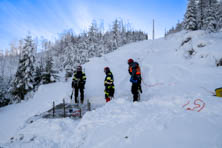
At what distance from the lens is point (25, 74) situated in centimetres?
1944

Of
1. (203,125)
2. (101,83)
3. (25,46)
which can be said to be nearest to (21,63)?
(25,46)

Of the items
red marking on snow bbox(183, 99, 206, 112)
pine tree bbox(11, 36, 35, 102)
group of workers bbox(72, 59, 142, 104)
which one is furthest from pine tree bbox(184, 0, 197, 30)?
pine tree bbox(11, 36, 35, 102)

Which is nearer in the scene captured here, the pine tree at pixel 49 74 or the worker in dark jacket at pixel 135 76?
the worker in dark jacket at pixel 135 76

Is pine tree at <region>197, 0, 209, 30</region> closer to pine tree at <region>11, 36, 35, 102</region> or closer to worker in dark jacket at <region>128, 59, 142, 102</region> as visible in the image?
worker in dark jacket at <region>128, 59, 142, 102</region>

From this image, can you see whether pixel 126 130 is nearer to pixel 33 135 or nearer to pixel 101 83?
pixel 33 135

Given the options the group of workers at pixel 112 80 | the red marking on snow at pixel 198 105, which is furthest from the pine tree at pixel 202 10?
the red marking on snow at pixel 198 105

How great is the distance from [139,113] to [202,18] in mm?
41266

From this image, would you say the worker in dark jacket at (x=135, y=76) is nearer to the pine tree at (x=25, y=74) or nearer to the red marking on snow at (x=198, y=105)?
the red marking on snow at (x=198, y=105)

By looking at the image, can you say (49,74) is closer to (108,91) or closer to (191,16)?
(108,91)

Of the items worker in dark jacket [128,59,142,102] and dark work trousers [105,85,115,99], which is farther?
dark work trousers [105,85,115,99]

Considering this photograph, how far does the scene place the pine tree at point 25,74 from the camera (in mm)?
19297

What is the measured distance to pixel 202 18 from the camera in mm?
34406

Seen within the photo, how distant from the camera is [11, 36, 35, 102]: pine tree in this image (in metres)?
19.3

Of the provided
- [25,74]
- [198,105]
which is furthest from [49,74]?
[198,105]
